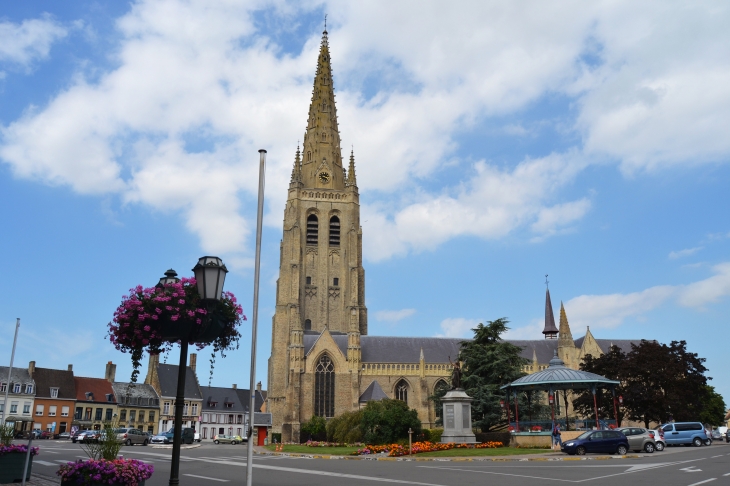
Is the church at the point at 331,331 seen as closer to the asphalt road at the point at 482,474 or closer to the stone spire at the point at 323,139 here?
the stone spire at the point at 323,139

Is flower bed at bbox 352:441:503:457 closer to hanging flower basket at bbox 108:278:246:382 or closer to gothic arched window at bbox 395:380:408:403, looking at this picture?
hanging flower basket at bbox 108:278:246:382

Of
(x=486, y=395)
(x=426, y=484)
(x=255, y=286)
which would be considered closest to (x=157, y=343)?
(x=255, y=286)

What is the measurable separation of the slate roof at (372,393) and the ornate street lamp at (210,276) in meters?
51.3

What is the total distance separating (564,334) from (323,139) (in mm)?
37825

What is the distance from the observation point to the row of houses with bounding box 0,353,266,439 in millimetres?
67625

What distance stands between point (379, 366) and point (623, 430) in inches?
1385

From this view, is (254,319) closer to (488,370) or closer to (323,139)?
(488,370)

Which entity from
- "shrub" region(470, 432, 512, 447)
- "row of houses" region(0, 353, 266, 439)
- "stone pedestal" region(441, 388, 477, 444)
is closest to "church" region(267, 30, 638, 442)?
"row of houses" region(0, 353, 266, 439)

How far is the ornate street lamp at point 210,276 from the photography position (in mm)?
9078

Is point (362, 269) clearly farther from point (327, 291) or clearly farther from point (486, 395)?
point (486, 395)

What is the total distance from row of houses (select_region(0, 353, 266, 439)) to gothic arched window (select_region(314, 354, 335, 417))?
655 cm

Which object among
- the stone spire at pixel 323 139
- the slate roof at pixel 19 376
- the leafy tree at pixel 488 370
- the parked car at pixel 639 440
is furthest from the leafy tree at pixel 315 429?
the slate roof at pixel 19 376

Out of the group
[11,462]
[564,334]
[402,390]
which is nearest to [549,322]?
[564,334]

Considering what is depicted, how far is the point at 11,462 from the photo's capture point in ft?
45.4
